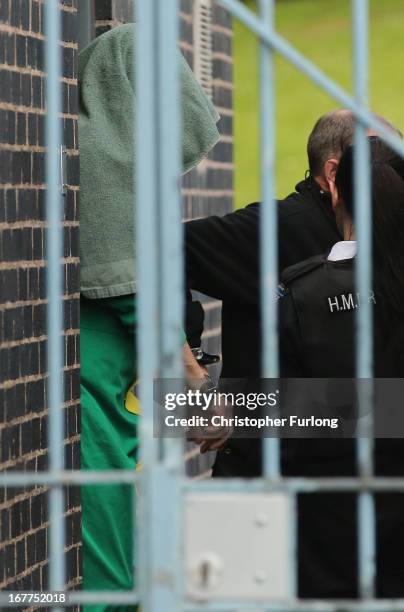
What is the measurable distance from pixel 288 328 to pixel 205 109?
33.2 inches

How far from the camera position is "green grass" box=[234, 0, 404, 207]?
15.0m

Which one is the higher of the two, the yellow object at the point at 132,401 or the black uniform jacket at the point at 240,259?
the black uniform jacket at the point at 240,259

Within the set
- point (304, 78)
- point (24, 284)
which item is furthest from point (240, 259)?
point (304, 78)

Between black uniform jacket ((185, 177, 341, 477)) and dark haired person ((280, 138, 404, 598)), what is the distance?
0.82 feet

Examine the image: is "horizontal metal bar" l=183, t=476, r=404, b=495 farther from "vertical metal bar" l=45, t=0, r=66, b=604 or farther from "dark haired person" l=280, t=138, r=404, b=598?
"dark haired person" l=280, t=138, r=404, b=598

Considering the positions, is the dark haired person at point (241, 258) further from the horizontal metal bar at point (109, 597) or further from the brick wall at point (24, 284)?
the horizontal metal bar at point (109, 597)

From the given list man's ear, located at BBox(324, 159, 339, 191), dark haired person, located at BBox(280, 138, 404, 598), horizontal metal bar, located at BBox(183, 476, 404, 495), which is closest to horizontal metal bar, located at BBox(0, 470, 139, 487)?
horizontal metal bar, located at BBox(183, 476, 404, 495)

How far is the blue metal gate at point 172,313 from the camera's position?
7.94ft

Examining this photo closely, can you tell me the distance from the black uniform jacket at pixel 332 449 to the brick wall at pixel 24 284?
0.72m

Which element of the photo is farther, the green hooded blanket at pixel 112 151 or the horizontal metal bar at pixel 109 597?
the green hooded blanket at pixel 112 151

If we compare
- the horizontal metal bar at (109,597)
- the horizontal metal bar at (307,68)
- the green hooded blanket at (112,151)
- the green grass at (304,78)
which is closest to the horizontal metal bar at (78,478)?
the horizontal metal bar at (109,597)

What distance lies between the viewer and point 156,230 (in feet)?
8.14

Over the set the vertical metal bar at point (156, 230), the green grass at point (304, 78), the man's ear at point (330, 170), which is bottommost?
the vertical metal bar at point (156, 230)

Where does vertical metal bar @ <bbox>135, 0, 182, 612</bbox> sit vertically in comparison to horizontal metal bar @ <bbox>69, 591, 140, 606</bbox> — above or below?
above
